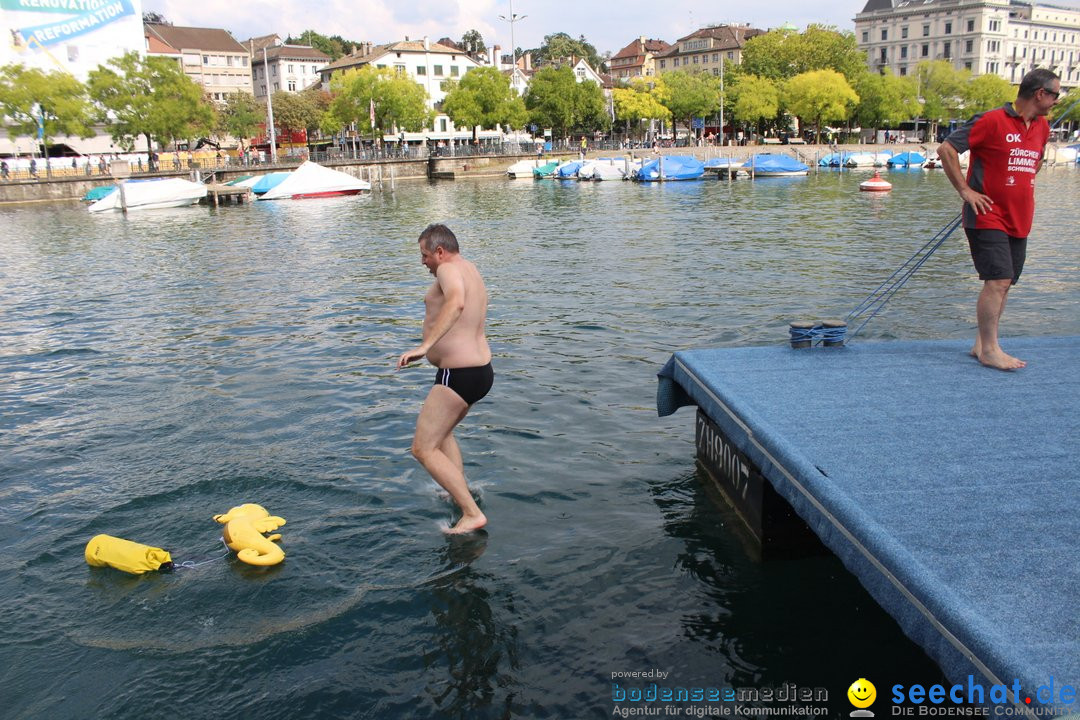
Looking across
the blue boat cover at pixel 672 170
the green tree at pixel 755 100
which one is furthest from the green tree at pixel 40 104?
the green tree at pixel 755 100

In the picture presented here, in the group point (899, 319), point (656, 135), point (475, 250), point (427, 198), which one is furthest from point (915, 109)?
point (899, 319)

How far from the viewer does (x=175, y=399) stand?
10406 mm

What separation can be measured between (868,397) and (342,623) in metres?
4.09

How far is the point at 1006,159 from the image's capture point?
658cm

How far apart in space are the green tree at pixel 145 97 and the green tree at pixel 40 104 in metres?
2.43

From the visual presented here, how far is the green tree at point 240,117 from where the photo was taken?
96.5 m

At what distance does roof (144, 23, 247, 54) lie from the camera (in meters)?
115

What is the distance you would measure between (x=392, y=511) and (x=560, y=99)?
326ft

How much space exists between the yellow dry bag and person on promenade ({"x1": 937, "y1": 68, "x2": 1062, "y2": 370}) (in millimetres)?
6683

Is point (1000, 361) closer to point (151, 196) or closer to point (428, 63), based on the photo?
point (151, 196)

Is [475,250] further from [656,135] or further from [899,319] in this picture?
[656,135]

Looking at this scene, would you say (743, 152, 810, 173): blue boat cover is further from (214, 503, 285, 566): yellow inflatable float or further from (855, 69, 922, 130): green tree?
(214, 503, 285, 566): yellow inflatable float

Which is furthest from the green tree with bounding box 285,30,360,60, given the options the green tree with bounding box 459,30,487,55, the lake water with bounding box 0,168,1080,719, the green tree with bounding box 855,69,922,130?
the lake water with bounding box 0,168,1080,719

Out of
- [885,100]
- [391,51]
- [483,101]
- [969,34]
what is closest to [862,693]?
[483,101]
